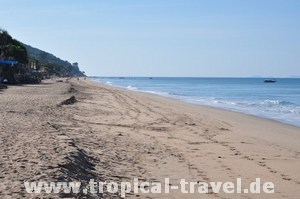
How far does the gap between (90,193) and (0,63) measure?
43926 mm

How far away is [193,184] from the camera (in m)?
7.13

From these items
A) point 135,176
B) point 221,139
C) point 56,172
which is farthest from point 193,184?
point 221,139

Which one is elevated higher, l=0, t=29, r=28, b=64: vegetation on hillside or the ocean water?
l=0, t=29, r=28, b=64: vegetation on hillside

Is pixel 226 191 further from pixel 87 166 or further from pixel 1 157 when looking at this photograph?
pixel 1 157

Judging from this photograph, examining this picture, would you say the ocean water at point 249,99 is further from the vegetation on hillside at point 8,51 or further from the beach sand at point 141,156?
the vegetation on hillside at point 8,51

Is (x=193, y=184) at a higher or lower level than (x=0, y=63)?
lower

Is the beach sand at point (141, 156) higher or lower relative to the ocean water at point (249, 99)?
higher

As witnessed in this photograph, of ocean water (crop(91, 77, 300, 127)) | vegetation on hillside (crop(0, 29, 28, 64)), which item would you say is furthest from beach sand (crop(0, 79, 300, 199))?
vegetation on hillside (crop(0, 29, 28, 64))

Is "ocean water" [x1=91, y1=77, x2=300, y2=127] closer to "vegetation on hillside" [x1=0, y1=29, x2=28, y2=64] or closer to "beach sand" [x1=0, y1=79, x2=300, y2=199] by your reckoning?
"beach sand" [x1=0, y1=79, x2=300, y2=199]

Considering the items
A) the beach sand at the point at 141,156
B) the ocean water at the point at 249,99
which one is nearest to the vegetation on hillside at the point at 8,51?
the ocean water at the point at 249,99

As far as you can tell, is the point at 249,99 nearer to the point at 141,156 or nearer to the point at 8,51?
the point at 141,156

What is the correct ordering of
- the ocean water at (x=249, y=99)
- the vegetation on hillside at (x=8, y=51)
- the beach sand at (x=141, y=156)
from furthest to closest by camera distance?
1. the vegetation on hillside at (x=8, y=51)
2. the ocean water at (x=249, y=99)
3. the beach sand at (x=141, y=156)

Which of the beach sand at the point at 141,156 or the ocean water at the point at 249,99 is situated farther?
the ocean water at the point at 249,99

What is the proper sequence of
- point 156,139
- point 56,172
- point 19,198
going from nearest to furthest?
1. point 19,198
2. point 56,172
3. point 156,139
